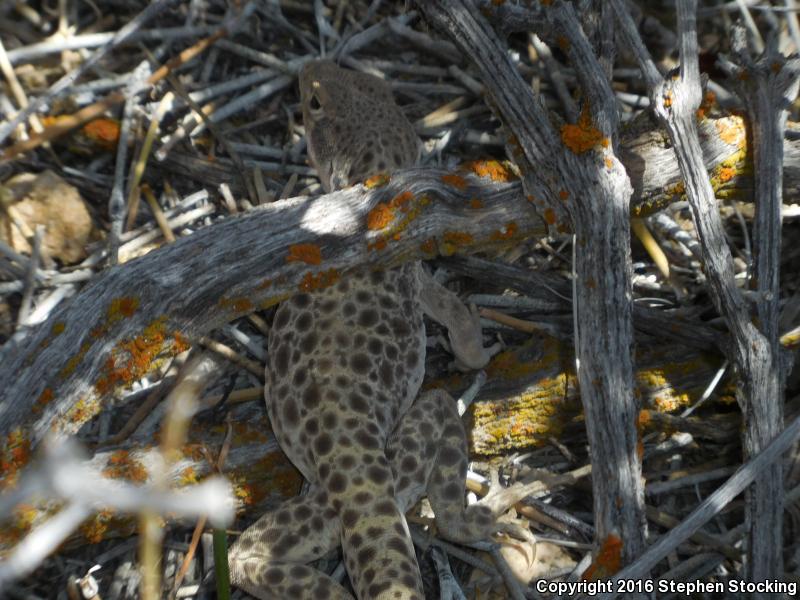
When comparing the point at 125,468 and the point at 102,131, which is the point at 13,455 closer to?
Result: the point at 125,468

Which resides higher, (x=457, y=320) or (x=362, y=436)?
(x=457, y=320)

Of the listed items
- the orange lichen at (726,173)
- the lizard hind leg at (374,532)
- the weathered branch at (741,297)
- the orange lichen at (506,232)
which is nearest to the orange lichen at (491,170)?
the orange lichen at (506,232)

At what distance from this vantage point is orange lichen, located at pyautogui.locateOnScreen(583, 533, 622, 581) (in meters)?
2.60

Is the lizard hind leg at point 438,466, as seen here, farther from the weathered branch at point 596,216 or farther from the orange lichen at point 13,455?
the orange lichen at point 13,455

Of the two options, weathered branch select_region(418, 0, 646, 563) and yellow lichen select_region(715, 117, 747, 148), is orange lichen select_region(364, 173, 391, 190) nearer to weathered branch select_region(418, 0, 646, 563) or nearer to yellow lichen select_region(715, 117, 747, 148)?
weathered branch select_region(418, 0, 646, 563)

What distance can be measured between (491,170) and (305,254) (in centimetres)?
79

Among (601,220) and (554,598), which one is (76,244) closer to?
(601,220)

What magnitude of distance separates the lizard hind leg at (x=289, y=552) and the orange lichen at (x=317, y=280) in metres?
0.78

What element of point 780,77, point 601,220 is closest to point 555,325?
point 601,220

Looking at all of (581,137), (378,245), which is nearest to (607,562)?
(378,245)

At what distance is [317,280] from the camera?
9.16 ft

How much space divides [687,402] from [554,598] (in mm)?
970

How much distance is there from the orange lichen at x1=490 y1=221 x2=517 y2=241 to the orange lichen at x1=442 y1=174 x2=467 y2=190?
0.21 meters

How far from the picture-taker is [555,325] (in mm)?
3266
